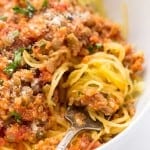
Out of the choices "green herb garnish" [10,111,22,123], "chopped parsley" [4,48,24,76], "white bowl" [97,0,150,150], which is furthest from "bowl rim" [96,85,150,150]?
"chopped parsley" [4,48,24,76]

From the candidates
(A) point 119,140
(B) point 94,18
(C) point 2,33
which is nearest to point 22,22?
(C) point 2,33

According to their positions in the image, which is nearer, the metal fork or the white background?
the white background

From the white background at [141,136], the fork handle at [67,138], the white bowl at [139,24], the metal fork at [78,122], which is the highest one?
the white bowl at [139,24]

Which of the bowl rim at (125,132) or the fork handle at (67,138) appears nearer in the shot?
the bowl rim at (125,132)

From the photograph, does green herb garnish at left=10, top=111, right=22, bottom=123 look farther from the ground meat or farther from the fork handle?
the ground meat

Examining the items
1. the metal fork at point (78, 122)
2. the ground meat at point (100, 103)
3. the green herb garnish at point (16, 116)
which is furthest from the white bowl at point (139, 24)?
the green herb garnish at point (16, 116)

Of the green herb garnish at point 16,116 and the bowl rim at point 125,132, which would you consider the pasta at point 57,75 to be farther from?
the bowl rim at point 125,132

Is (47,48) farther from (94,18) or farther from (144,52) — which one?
(144,52)

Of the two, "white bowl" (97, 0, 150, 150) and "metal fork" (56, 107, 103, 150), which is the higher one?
"white bowl" (97, 0, 150, 150)
